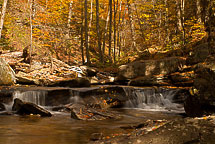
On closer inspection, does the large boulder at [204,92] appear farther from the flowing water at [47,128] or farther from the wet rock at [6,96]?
the wet rock at [6,96]

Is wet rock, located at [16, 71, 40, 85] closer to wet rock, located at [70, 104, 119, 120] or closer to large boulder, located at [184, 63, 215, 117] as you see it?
wet rock, located at [70, 104, 119, 120]

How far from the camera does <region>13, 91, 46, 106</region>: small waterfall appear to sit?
941cm

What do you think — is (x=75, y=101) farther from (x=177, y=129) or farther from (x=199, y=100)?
(x=177, y=129)

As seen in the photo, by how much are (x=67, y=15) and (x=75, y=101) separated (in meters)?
19.7

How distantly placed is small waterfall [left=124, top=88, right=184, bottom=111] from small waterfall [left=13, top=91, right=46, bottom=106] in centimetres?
402

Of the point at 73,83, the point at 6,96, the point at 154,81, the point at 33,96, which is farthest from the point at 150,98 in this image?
the point at 6,96

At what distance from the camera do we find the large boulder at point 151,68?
1300 centimetres

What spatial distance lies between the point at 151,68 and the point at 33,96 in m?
7.79

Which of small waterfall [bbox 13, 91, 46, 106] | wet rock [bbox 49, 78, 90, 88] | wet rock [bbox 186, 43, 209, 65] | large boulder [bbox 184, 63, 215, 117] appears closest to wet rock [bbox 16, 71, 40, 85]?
wet rock [bbox 49, 78, 90, 88]

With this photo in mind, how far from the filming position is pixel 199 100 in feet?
20.4

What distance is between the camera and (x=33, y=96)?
9.48m

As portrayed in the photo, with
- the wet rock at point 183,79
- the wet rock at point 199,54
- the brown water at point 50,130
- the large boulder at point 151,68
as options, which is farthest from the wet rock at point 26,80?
the wet rock at point 199,54

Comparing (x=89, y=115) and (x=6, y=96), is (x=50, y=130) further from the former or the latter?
(x=6, y=96)

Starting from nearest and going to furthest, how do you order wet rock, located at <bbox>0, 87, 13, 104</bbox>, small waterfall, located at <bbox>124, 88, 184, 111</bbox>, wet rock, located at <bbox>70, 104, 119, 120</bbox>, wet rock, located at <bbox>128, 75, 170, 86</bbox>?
wet rock, located at <bbox>70, 104, 119, 120</bbox> < wet rock, located at <bbox>0, 87, 13, 104</bbox> < small waterfall, located at <bbox>124, 88, 184, 111</bbox> < wet rock, located at <bbox>128, 75, 170, 86</bbox>
